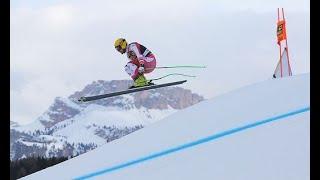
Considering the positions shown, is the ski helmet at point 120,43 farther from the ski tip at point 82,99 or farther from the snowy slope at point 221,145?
the snowy slope at point 221,145

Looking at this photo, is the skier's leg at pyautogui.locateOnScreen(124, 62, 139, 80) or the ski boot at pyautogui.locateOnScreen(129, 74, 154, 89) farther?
the skier's leg at pyautogui.locateOnScreen(124, 62, 139, 80)

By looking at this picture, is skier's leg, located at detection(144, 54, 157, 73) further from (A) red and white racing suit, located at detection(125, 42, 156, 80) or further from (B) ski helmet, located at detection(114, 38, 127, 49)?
(B) ski helmet, located at detection(114, 38, 127, 49)

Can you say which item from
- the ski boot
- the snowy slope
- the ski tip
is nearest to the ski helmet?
the ski boot

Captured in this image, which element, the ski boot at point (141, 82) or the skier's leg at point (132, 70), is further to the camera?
the skier's leg at point (132, 70)

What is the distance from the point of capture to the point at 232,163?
64.8 inches

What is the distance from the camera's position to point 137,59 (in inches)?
223

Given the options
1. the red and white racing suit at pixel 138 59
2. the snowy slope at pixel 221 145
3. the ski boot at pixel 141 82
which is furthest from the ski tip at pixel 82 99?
the snowy slope at pixel 221 145

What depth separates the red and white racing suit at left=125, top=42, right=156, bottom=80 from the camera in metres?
5.61

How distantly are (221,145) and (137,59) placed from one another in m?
3.94

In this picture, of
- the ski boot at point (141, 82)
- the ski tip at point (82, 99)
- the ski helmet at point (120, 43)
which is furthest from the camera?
the ski helmet at point (120, 43)

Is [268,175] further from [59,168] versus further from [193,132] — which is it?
[59,168]

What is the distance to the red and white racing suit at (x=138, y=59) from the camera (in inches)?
221

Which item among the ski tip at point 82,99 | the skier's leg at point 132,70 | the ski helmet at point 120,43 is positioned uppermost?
the ski helmet at point 120,43
